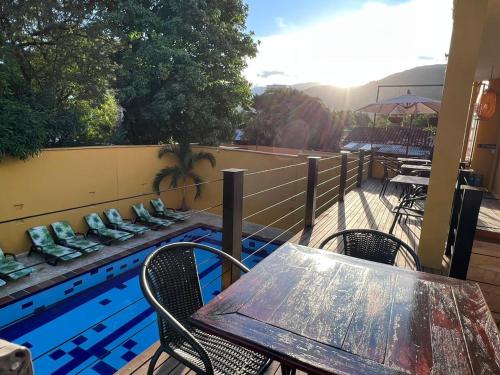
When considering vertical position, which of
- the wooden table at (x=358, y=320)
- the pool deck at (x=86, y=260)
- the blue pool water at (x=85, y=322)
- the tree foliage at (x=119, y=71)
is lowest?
the blue pool water at (x=85, y=322)

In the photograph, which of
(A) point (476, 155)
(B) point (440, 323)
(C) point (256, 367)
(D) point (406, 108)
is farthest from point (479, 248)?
(D) point (406, 108)

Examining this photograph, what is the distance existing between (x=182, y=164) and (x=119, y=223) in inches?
120

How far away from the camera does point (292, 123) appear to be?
60.3 feet

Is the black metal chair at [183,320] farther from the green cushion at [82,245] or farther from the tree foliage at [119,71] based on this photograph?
the tree foliage at [119,71]

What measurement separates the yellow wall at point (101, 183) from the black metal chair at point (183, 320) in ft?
20.1

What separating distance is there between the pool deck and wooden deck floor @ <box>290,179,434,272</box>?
2.73m

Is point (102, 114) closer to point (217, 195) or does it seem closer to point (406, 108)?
point (217, 195)

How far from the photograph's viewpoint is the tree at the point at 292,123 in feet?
60.0

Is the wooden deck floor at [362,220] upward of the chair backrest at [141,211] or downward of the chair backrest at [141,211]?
upward

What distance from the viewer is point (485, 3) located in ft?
8.22

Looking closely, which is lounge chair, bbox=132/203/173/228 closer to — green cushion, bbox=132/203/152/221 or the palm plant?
green cushion, bbox=132/203/152/221

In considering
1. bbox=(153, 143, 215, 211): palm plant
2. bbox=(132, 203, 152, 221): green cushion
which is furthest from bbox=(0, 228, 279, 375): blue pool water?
bbox=(153, 143, 215, 211): palm plant

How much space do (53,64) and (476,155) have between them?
37.7 ft

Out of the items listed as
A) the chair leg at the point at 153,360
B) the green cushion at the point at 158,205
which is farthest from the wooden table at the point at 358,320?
the green cushion at the point at 158,205
